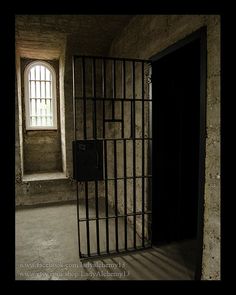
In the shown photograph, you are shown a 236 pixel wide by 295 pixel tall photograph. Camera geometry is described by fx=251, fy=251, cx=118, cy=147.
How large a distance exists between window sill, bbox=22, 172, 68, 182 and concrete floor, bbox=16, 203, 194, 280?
1.38 meters

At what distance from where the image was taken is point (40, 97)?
5809mm

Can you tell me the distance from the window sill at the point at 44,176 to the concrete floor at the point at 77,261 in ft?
4.53

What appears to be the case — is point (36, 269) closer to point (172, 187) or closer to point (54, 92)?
point (172, 187)

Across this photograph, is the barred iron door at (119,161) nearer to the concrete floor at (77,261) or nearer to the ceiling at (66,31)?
the concrete floor at (77,261)

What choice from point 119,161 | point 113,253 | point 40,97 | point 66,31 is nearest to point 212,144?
point 113,253

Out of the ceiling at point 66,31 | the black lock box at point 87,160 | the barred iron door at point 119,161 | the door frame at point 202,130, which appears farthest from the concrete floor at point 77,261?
the ceiling at point 66,31

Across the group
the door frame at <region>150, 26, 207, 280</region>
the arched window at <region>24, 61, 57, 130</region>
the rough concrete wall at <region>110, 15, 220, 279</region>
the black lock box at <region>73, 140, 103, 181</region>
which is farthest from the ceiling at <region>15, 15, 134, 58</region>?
the black lock box at <region>73, 140, 103, 181</region>

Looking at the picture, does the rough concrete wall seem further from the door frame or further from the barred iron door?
the barred iron door

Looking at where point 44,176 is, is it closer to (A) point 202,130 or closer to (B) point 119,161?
(B) point 119,161

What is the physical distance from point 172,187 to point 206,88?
4.86 feet

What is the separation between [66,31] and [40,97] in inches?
79.5

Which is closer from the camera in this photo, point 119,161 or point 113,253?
point 113,253

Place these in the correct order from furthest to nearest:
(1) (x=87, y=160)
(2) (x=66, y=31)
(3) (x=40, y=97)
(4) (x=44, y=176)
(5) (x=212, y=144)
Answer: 1. (3) (x=40, y=97)
2. (4) (x=44, y=176)
3. (2) (x=66, y=31)
4. (1) (x=87, y=160)
5. (5) (x=212, y=144)

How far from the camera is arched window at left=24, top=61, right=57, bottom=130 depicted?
5672 mm
